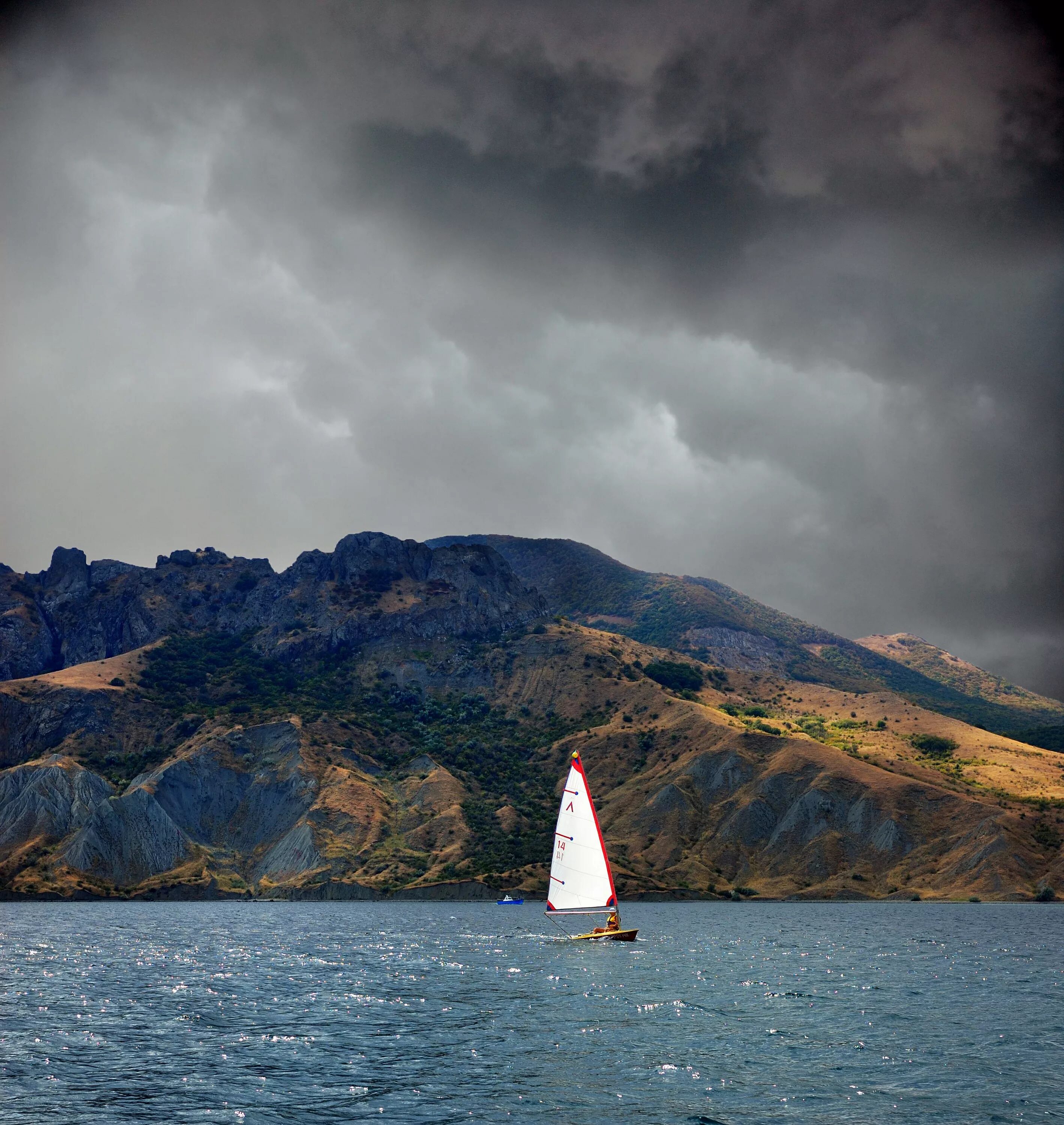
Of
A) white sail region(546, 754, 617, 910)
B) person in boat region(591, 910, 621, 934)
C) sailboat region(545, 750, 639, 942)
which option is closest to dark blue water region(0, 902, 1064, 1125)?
person in boat region(591, 910, 621, 934)

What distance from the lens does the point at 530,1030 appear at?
55.5 meters

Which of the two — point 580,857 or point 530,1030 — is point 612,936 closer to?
point 580,857

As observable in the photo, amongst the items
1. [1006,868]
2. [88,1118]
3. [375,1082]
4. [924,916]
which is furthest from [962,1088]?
[1006,868]

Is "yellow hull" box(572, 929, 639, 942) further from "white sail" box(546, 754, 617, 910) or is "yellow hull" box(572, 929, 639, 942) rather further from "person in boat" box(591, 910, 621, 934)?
"white sail" box(546, 754, 617, 910)

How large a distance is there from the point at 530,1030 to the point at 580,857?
4483cm

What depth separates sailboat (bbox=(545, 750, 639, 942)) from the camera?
325 ft

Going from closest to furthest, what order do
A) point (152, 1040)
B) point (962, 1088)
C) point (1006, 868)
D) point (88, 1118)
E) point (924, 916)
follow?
1. point (88, 1118)
2. point (962, 1088)
3. point (152, 1040)
4. point (924, 916)
5. point (1006, 868)

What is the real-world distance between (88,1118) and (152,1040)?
49.4 ft

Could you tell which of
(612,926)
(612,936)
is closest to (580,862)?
(612,926)

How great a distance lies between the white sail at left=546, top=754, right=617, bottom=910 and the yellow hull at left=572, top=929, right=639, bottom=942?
3.81 m

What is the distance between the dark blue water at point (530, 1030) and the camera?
133ft

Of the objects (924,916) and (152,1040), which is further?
(924,916)

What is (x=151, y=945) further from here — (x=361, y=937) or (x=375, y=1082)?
(x=375, y=1082)

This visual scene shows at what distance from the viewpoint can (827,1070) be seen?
46.2 meters
